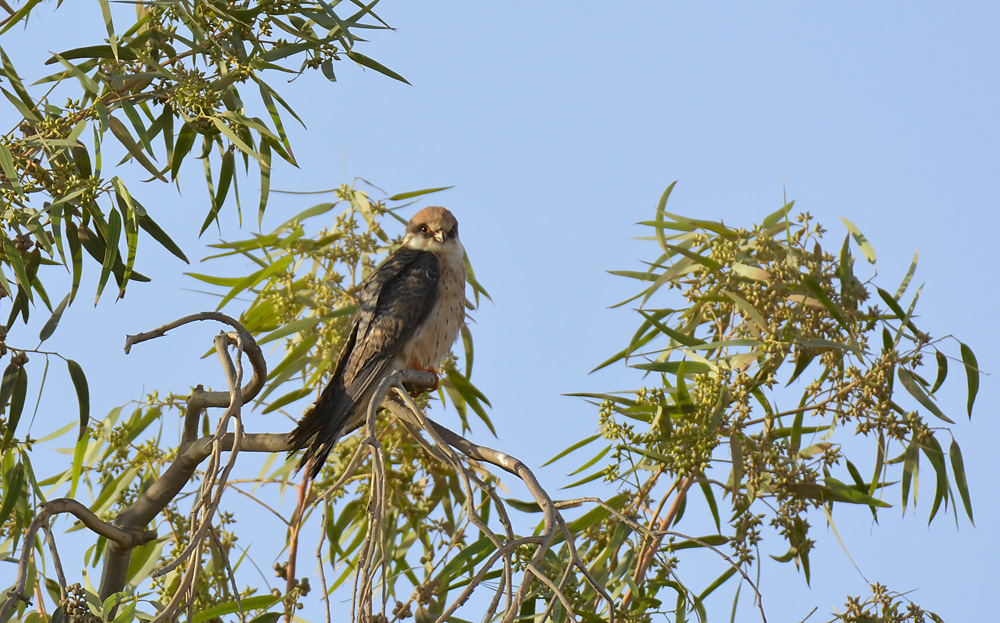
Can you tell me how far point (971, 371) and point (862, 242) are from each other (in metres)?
0.54

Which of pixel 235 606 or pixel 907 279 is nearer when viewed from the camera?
pixel 235 606

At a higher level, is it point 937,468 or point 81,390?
point 937,468

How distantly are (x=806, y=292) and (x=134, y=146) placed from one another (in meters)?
2.03

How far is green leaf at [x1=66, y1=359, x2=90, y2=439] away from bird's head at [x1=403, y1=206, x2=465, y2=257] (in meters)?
1.66

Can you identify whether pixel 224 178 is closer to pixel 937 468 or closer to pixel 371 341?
pixel 371 341

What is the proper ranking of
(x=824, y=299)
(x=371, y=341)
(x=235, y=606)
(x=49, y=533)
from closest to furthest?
1. (x=49, y=533)
2. (x=235, y=606)
3. (x=824, y=299)
4. (x=371, y=341)

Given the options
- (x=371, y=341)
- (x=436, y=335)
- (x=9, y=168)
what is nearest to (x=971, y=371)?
(x=436, y=335)

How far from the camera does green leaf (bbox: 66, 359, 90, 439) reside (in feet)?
9.71

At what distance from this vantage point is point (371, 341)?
12.4 feet

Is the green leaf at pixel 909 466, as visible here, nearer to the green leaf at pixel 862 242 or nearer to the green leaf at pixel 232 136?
the green leaf at pixel 862 242

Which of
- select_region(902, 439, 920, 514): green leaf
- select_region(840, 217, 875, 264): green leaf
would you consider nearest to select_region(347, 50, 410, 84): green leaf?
select_region(840, 217, 875, 264): green leaf

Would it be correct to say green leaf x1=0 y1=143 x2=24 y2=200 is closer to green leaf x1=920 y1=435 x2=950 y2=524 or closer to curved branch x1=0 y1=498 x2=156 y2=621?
curved branch x1=0 y1=498 x2=156 y2=621

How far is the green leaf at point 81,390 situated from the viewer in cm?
296

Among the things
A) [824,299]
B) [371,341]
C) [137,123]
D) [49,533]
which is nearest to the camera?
[49,533]
